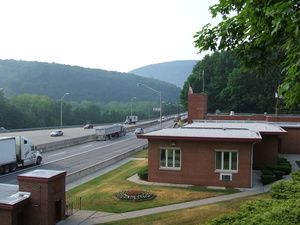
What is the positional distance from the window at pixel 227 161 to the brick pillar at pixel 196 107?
33.8 m

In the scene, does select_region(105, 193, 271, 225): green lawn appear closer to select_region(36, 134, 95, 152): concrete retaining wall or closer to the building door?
the building door

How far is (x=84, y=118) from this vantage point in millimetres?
150000

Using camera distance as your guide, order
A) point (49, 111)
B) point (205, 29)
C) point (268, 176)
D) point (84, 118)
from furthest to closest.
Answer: point (84, 118)
point (49, 111)
point (268, 176)
point (205, 29)

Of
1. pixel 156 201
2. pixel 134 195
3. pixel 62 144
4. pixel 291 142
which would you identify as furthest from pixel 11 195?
pixel 62 144

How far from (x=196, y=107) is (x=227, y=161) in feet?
114

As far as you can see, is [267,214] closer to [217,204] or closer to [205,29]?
[205,29]

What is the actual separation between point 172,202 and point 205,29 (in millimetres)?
10236

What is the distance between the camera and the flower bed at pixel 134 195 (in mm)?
18578

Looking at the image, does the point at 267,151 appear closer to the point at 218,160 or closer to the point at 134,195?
the point at 218,160

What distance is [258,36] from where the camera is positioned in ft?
31.1

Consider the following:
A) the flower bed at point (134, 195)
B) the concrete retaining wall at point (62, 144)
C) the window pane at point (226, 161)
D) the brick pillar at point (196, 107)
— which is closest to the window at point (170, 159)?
the window pane at point (226, 161)

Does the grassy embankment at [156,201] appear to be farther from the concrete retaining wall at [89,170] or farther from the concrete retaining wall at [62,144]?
the concrete retaining wall at [62,144]

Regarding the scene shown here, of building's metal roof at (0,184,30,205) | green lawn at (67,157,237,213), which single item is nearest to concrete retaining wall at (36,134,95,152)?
green lawn at (67,157,237,213)

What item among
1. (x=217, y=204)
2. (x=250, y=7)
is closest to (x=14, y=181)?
(x=217, y=204)
